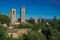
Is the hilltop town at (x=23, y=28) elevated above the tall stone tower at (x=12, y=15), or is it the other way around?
the tall stone tower at (x=12, y=15)

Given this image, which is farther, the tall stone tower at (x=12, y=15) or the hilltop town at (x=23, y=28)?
the tall stone tower at (x=12, y=15)

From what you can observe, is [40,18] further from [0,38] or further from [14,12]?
[0,38]

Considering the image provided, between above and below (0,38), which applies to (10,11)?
above

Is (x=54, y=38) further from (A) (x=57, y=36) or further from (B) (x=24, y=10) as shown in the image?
(B) (x=24, y=10)

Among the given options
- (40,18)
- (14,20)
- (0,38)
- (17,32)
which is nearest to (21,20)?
(14,20)

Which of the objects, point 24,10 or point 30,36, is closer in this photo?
point 30,36

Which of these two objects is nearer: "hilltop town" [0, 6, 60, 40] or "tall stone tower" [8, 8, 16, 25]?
"hilltop town" [0, 6, 60, 40]

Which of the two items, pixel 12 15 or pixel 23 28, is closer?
pixel 23 28

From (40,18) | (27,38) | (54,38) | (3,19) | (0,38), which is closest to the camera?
(0,38)

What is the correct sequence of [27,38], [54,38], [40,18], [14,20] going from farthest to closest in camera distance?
[40,18] < [14,20] < [54,38] < [27,38]

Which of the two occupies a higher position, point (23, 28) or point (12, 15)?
point (12, 15)

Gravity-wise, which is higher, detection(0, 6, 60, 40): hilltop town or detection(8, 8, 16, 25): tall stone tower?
detection(8, 8, 16, 25): tall stone tower
